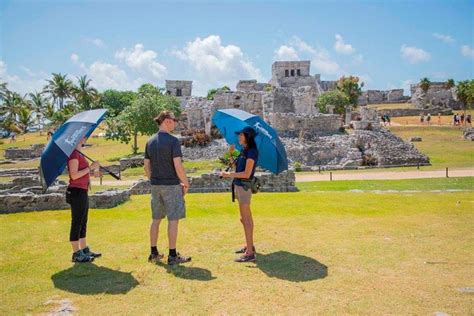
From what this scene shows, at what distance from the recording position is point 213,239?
987cm

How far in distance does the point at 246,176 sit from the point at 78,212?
3.07 meters

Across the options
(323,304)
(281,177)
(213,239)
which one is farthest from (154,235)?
(281,177)

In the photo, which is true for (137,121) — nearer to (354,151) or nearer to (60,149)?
(354,151)

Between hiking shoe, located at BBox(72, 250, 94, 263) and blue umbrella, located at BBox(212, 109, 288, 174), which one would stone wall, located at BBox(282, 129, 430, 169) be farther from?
hiking shoe, located at BBox(72, 250, 94, 263)

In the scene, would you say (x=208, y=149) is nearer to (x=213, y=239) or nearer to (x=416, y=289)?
(x=213, y=239)

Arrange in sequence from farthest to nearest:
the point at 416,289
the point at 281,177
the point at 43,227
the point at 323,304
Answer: the point at 281,177 < the point at 43,227 < the point at 416,289 < the point at 323,304

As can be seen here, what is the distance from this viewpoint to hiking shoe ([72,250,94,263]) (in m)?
8.09

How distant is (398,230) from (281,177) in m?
10.8

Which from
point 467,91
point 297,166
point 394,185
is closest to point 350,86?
point 467,91

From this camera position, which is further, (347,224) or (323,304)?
(347,224)

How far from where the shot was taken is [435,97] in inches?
3147

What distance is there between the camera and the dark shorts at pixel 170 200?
7.89 m

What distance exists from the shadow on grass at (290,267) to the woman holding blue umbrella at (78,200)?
3.14m

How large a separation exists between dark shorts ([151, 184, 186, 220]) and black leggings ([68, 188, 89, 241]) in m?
1.36
